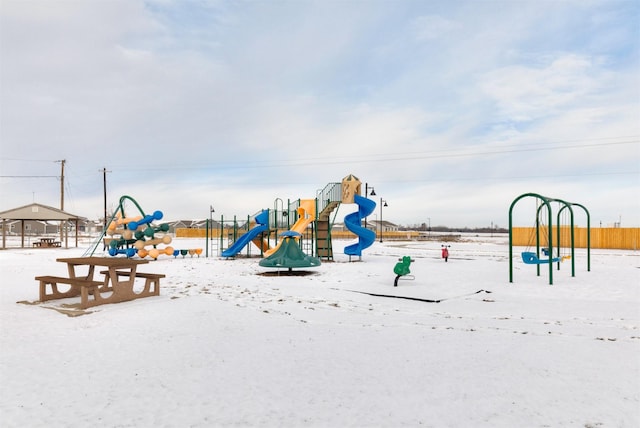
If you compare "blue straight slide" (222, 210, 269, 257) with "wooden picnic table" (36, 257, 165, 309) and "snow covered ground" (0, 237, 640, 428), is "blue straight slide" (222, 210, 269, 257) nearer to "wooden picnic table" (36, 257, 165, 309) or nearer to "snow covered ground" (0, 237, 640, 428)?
"wooden picnic table" (36, 257, 165, 309)

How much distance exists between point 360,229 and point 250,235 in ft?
19.3

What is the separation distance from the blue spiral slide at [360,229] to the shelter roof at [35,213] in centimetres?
2354

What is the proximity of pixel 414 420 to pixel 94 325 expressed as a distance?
19.0ft

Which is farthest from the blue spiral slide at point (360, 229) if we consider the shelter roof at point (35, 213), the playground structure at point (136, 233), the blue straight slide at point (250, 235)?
the shelter roof at point (35, 213)

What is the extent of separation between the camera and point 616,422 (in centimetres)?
370

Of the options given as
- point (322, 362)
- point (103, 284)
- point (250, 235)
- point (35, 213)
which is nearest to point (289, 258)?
point (103, 284)

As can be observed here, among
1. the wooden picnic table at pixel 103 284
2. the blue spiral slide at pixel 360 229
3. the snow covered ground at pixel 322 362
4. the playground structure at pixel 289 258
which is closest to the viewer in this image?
the snow covered ground at pixel 322 362

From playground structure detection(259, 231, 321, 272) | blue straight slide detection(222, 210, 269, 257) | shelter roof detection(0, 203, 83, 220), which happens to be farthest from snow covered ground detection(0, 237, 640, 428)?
shelter roof detection(0, 203, 83, 220)

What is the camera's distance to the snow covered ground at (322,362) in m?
3.85

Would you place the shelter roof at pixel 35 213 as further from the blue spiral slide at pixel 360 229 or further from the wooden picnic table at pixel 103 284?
the wooden picnic table at pixel 103 284

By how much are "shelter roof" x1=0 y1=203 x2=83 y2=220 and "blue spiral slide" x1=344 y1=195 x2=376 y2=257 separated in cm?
2354

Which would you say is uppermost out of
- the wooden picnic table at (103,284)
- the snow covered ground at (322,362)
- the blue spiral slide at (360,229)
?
the blue spiral slide at (360,229)

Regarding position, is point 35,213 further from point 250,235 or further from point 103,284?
point 103,284

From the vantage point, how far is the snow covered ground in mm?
3854
